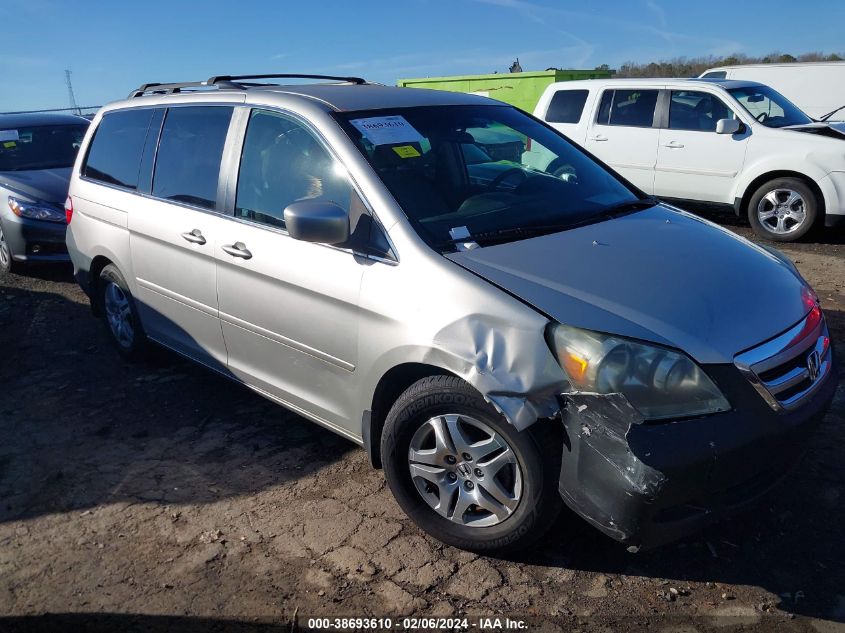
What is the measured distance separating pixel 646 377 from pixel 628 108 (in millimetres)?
7706

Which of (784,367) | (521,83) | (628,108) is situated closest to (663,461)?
(784,367)

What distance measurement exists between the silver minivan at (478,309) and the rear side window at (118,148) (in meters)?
0.32

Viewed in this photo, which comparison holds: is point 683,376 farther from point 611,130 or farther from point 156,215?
point 611,130

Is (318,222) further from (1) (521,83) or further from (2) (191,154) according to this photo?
(1) (521,83)

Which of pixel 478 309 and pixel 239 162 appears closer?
pixel 478 309

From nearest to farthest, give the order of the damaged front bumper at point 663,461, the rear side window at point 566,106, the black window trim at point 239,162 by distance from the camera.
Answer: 1. the damaged front bumper at point 663,461
2. the black window trim at point 239,162
3. the rear side window at point 566,106

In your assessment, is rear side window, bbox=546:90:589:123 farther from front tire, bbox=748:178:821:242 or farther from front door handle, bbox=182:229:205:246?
front door handle, bbox=182:229:205:246

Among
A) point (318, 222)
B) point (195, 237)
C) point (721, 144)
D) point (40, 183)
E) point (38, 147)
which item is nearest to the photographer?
point (318, 222)

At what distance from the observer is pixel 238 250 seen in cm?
344

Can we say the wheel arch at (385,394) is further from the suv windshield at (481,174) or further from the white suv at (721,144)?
the white suv at (721,144)

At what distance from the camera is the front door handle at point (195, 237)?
3686 millimetres

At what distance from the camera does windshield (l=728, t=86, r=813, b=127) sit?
27.1ft

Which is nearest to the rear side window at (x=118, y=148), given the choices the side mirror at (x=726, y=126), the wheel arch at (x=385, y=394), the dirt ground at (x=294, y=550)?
the dirt ground at (x=294, y=550)

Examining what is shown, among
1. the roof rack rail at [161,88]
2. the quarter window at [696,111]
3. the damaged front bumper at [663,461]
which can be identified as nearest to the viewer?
the damaged front bumper at [663,461]
